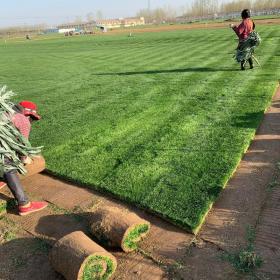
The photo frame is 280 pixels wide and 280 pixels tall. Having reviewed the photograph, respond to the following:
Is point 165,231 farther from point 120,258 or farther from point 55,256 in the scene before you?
point 55,256

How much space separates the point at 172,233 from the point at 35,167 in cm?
338

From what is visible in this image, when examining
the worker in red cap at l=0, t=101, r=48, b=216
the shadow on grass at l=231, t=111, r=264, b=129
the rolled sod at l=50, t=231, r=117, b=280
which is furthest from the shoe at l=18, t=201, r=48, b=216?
the shadow on grass at l=231, t=111, r=264, b=129

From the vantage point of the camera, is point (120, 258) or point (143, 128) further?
point (143, 128)

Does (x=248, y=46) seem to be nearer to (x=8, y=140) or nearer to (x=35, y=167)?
(x=35, y=167)

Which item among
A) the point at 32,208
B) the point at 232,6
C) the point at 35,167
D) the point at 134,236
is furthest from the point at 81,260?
the point at 232,6

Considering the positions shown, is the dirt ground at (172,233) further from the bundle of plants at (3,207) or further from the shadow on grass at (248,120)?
the shadow on grass at (248,120)

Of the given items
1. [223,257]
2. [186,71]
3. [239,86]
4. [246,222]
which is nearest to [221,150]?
[246,222]

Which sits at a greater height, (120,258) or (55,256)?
(55,256)

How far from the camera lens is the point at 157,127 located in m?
8.78

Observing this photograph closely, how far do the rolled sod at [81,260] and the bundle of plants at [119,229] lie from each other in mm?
342

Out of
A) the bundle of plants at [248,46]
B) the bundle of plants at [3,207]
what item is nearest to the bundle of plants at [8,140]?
the bundle of plants at [3,207]

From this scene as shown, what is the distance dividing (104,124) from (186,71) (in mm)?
6895

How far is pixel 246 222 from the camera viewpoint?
495 cm

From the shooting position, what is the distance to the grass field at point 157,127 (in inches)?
236
